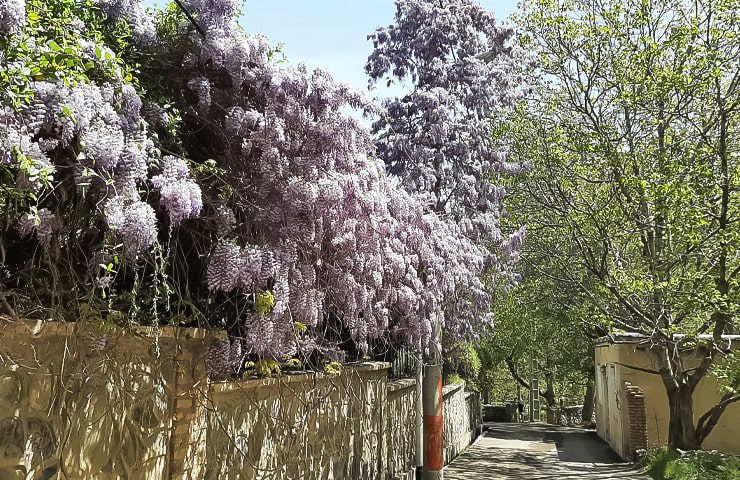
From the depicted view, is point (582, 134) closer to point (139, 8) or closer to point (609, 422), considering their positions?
point (139, 8)

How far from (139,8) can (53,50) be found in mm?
1480

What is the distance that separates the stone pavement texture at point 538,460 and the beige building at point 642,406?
0.80 meters

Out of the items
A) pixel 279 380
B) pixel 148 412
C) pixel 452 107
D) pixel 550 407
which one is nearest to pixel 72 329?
pixel 148 412

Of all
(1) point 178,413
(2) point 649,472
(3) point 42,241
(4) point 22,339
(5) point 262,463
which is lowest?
(2) point 649,472

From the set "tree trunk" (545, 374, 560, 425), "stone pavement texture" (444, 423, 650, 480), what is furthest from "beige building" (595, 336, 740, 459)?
"tree trunk" (545, 374, 560, 425)

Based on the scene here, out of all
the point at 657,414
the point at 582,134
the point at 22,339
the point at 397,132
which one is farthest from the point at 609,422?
the point at 22,339

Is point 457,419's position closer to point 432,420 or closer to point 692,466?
point 692,466

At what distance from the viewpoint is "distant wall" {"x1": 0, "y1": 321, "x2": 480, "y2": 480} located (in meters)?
3.40

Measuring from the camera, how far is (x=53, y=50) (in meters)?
3.24

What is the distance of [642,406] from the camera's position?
700 inches

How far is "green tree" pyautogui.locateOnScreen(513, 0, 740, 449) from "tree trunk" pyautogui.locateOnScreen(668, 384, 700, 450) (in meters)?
0.03

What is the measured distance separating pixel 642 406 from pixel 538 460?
311 cm

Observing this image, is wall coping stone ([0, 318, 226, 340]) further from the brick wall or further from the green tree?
the brick wall

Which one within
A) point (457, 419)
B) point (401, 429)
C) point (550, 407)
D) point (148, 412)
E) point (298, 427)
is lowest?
point (550, 407)
